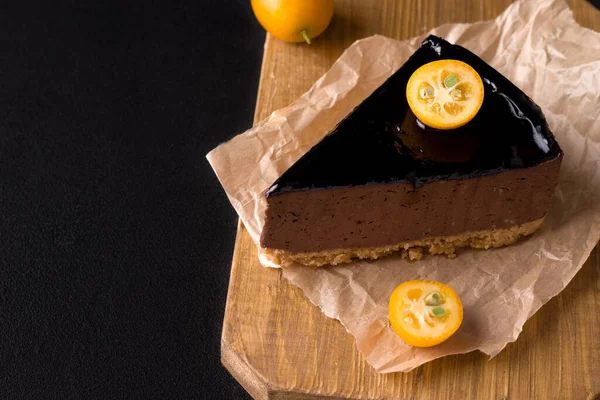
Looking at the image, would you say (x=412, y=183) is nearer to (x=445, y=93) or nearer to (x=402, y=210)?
(x=402, y=210)

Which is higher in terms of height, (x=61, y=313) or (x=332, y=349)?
(x=61, y=313)

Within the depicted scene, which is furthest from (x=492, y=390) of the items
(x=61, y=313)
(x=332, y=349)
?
(x=61, y=313)

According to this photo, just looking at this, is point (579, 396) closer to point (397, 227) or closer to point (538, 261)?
point (538, 261)

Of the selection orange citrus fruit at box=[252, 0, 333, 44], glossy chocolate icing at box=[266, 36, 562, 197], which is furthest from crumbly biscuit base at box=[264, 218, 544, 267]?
orange citrus fruit at box=[252, 0, 333, 44]

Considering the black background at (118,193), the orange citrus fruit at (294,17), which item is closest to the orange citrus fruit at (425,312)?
the black background at (118,193)

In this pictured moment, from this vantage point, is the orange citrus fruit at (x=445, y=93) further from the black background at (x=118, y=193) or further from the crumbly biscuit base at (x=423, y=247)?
the black background at (x=118, y=193)

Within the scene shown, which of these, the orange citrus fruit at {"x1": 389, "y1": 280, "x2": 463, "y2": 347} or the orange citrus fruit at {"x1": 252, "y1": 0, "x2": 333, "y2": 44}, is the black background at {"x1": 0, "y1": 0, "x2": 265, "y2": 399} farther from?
the orange citrus fruit at {"x1": 389, "y1": 280, "x2": 463, "y2": 347}
